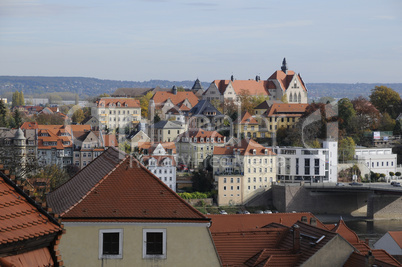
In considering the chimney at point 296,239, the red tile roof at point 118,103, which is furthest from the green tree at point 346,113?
the chimney at point 296,239

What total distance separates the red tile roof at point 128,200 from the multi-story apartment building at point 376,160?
7045cm

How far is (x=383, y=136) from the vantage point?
89125 mm

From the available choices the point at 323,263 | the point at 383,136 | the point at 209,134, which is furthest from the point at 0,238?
the point at 383,136

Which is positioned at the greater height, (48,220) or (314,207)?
(48,220)

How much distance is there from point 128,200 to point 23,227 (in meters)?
4.82

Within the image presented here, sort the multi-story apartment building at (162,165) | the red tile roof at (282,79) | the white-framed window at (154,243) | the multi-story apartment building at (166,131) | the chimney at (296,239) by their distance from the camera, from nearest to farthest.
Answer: the white-framed window at (154,243) → the chimney at (296,239) → the multi-story apartment building at (162,165) → the multi-story apartment building at (166,131) → the red tile roof at (282,79)

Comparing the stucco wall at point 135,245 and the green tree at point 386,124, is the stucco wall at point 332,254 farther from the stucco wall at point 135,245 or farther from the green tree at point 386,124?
the green tree at point 386,124

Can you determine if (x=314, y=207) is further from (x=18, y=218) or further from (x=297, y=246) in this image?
(x=18, y=218)

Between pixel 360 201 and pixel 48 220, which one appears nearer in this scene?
pixel 48 220

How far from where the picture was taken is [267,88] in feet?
412

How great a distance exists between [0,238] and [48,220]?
835 millimetres

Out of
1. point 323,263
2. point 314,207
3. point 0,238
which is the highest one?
point 0,238

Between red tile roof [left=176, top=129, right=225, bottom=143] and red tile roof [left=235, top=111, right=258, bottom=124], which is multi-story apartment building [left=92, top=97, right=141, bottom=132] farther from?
red tile roof [left=176, top=129, right=225, bottom=143]

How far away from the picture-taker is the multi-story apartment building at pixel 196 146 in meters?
82.4
